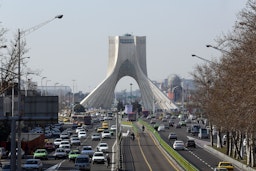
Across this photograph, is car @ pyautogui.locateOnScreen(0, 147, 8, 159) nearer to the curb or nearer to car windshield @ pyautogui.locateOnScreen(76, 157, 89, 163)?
car windshield @ pyautogui.locateOnScreen(76, 157, 89, 163)

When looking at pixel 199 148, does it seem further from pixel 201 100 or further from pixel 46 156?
pixel 46 156

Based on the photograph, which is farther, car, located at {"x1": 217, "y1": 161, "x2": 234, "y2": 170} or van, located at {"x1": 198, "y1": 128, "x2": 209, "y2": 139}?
van, located at {"x1": 198, "y1": 128, "x2": 209, "y2": 139}

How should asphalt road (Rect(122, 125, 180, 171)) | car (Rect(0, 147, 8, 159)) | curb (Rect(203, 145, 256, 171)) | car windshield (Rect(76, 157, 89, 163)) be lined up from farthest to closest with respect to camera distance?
1. car (Rect(0, 147, 8, 159))
2. curb (Rect(203, 145, 256, 171))
3. asphalt road (Rect(122, 125, 180, 171))
4. car windshield (Rect(76, 157, 89, 163))

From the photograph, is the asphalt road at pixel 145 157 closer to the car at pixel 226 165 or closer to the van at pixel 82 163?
the van at pixel 82 163

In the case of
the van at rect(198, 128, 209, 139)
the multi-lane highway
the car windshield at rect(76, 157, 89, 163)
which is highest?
the van at rect(198, 128, 209, 139)

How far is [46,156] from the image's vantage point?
5819 centimetres

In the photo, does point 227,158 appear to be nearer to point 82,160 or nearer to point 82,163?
point 82,160

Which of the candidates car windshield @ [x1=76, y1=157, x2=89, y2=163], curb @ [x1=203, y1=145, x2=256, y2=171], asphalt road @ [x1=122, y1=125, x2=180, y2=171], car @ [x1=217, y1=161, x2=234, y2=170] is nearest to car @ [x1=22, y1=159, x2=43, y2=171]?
car windshield @ [x1=76, y1=157, x2=89, y2=163]

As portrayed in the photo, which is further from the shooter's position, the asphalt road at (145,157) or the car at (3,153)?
the car at (3,153)

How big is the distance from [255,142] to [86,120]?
255 ft

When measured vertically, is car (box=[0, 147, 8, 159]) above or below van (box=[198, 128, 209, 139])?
below

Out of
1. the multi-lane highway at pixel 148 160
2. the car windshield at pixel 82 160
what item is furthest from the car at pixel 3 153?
the car windshield at pixel 82 160

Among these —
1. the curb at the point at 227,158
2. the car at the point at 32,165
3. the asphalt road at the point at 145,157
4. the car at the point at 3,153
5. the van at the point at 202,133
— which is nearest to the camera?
the car at the point at 32,165

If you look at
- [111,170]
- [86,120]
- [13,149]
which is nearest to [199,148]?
[111,170]
